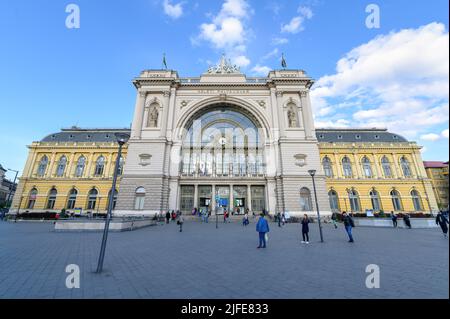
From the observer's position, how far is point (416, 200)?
36406 mm

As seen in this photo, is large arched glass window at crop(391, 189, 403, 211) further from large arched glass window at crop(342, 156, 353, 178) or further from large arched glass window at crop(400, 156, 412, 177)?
large arched glass window at crop(342, 156, 353, 178)

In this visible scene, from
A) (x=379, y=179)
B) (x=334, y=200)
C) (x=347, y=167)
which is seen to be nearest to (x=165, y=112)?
(x=334, y=200)

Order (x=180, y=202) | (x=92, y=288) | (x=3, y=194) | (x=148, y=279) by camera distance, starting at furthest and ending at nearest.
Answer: (x=3, y=194)
(x=180, y=202)
(x=148, y=279)
(x=92, y=288)

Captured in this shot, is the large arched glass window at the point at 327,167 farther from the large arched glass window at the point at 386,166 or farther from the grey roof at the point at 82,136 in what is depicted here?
the grey roof at the point at 82,136

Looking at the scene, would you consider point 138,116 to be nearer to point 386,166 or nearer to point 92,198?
point 92,198

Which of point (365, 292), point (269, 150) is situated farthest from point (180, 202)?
point (365, 292)

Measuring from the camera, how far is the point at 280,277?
498 centimetres

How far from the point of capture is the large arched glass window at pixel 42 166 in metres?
38.9

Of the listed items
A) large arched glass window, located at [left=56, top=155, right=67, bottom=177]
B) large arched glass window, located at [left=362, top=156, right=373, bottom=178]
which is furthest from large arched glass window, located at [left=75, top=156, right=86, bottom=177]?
large arched glass window, located at [left=362, top=156, right=373, bottom=178]

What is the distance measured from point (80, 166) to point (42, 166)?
7.64 m

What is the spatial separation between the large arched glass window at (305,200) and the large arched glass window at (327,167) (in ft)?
43.7
